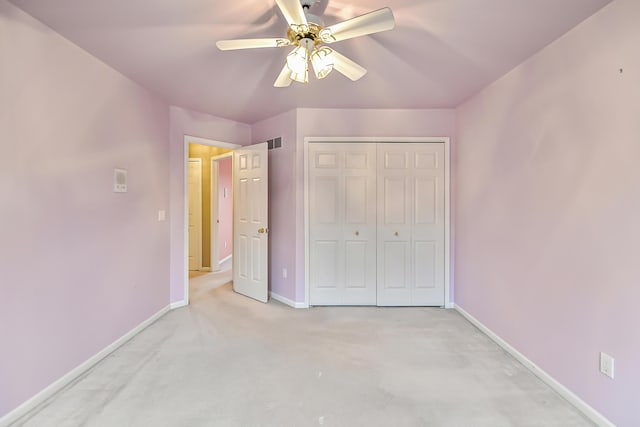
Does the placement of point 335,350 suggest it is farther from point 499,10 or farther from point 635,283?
point 499,10

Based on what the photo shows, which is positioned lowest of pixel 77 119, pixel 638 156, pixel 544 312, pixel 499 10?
pixel 544 312

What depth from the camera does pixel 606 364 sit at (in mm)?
1669

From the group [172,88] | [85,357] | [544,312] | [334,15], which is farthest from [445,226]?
[85,357]

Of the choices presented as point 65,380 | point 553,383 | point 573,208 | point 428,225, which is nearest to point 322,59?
point 573,208

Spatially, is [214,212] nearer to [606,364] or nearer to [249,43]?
[249,43]

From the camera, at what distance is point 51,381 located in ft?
6.34

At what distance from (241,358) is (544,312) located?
7.52 ft

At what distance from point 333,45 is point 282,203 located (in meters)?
2.01

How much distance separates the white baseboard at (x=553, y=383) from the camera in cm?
169

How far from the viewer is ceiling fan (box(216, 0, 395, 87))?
4.76 ft

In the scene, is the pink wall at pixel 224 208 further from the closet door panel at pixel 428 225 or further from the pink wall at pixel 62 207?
the closet door panel at pixel 428 225

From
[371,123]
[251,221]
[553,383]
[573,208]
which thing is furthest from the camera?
[251,221]

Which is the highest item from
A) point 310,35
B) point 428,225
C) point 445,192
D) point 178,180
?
point 310,35

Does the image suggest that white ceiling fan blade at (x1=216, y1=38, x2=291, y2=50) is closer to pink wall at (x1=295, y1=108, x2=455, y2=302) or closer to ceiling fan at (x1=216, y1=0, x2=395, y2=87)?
ceiling fan at (x1=216, y1=0, x2=395, y2=87)
